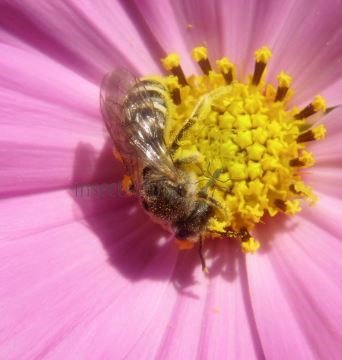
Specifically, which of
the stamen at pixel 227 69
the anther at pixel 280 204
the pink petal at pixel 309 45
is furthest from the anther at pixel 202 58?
the anther at pixel 280 204

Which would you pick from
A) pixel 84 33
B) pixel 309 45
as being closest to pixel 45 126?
pixel 84 33

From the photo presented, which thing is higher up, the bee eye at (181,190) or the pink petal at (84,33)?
the pink petal at (84,33)

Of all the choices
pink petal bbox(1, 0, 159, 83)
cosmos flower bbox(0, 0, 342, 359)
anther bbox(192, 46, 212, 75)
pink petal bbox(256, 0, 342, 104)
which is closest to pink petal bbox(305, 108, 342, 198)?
cosmos flower bbox(0, 0, 342, 359)

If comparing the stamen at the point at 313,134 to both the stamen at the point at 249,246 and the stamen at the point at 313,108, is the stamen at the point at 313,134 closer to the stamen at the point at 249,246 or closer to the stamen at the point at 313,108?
the stamen at the point at 313,108

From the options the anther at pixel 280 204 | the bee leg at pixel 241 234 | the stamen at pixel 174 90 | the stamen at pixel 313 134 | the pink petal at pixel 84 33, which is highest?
the pink petal at pixel 84 33

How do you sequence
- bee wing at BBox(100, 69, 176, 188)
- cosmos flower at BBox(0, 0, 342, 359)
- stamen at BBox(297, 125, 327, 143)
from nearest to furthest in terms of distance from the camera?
bee wing at BBox(100, 69, 176, 188) < cosmos flower at BBox(0, 0, 342, 359) < stamen at BBox(297, 125, 327, 143)

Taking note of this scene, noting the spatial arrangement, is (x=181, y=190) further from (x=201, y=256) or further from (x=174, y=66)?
(x=174, y=66)

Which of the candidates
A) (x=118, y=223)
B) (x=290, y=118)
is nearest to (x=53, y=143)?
(x=118, y=223)

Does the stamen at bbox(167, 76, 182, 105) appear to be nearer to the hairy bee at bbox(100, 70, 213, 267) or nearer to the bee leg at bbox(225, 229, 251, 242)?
the hairy bee at bbox(100, 70, 213, 267)
